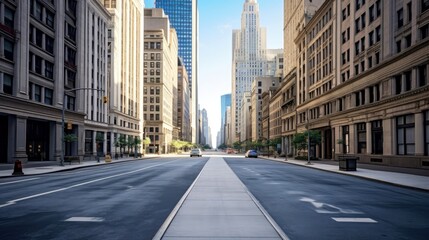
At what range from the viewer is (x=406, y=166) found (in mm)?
31188

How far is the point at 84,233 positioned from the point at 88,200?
217 inches

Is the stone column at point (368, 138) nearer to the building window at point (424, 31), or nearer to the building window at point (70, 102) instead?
the building window at point (424, 31)

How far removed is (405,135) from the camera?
32.3 meters

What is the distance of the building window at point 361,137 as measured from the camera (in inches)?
1661

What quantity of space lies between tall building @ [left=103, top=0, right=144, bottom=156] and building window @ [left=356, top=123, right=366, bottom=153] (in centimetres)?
4551

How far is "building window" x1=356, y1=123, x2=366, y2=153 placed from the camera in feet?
138

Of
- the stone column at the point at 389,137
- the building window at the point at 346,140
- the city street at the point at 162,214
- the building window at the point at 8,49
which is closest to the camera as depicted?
the city street at the point at 162,214

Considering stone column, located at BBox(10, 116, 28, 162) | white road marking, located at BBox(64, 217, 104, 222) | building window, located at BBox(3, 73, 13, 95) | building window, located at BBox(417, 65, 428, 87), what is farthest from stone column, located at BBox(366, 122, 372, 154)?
building window, located at BBox(3, 73, 13, 95)

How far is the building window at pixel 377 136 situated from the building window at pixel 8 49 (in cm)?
3744

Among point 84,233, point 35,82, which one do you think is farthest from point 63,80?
point 84,233

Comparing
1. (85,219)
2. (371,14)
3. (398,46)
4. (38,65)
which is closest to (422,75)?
(398,46)

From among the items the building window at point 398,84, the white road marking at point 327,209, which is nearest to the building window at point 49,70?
the building window at point 398,84

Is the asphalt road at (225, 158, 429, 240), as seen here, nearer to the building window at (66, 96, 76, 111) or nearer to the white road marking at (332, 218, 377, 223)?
the white road marking at (332, 218, 377, 223)

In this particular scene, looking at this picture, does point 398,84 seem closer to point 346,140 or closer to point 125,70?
point 346,140
